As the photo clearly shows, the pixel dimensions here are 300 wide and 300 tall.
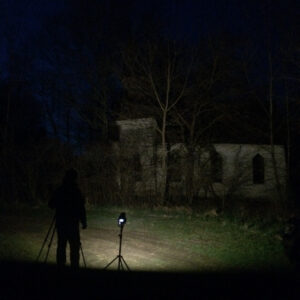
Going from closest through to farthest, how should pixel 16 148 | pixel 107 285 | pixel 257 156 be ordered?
pixel 107 285, pixel 16 148, pixel 257 156

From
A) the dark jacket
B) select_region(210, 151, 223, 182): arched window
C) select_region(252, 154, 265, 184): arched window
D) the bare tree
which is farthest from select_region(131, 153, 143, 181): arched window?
select_region(252, 154, 265, 184): arched window

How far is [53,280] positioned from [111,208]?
39.3 feet

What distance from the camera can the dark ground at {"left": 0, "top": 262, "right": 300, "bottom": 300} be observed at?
659cm

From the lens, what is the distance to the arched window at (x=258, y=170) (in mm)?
29744

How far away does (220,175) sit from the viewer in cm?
2658

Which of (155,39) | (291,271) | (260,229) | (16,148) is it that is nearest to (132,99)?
(155,39)

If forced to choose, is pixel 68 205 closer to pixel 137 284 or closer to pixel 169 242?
pixel 137 284

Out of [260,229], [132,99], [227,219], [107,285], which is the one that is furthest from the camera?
[132,99]

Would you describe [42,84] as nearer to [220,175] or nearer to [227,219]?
[220,175]

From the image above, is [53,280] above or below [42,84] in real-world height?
below

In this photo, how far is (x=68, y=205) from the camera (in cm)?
755

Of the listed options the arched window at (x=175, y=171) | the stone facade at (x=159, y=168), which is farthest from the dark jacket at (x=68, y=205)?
the arched window at (x=175, y=171)

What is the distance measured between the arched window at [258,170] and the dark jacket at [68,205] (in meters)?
23.8

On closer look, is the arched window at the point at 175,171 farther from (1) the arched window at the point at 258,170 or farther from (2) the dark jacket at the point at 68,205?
(2) the dark jacket at the point at 68,205
